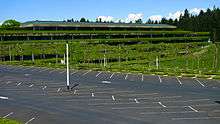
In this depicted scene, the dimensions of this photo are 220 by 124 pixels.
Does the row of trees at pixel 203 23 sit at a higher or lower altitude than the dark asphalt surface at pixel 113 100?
higher

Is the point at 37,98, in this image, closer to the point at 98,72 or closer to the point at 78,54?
the point at 98,72

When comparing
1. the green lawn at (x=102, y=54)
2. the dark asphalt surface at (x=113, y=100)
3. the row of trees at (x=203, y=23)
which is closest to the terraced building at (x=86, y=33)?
the row of trees at (x=203, y=23)

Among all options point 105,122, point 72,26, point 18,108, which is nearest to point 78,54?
point 72,26

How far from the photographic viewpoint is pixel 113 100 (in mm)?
32969

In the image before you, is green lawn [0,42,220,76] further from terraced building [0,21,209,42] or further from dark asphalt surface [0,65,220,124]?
dark asphalt surface [0,65,220,124]

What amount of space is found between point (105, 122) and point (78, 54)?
6275cm

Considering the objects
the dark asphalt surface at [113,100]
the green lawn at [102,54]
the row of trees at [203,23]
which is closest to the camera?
the dark asphalt surface at [113,100]

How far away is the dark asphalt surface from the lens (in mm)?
25847

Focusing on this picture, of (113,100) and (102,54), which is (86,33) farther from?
(113,100)

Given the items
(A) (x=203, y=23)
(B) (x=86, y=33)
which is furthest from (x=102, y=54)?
(A) (x=203, y=23)

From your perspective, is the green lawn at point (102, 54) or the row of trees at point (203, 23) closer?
the green lawn at point (102, 54)

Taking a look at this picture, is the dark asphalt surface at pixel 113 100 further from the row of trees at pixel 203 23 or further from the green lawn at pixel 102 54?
the row of trees at pixel 203 23

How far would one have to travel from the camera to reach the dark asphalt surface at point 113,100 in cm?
2585

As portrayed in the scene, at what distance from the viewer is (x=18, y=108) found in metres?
30.1
